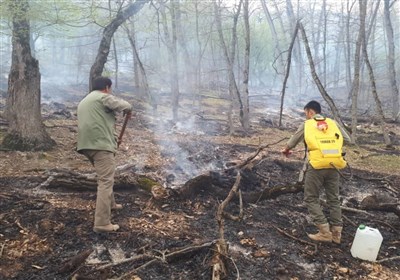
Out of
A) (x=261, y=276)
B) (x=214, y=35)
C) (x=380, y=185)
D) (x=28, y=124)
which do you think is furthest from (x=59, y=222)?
(x=214, y=35)

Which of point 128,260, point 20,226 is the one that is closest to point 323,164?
point 128,260

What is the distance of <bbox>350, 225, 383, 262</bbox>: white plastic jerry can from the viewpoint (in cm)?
424

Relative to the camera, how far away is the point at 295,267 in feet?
13.2

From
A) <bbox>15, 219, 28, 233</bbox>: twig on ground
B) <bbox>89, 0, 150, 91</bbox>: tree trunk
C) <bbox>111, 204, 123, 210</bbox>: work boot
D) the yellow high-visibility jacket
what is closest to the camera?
<bbox>15, 219, 28, 233</bbox>: twig on ground

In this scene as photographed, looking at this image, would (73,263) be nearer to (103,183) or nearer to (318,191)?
(103,183)

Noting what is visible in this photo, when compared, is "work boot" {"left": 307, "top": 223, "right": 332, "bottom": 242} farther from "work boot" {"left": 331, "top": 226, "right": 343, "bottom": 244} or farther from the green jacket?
the green jacket

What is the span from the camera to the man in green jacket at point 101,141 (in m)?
4.50

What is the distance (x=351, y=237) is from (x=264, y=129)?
12.0m

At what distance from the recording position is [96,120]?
4.50m

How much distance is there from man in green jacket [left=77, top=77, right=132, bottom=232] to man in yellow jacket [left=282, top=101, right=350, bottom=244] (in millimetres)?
2497

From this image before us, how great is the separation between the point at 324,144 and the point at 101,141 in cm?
293

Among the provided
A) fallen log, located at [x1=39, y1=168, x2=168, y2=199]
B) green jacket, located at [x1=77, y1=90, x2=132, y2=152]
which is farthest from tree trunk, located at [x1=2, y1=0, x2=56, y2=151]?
green jacket, located at [x1=77, y1=90, x2=132, y2=152]

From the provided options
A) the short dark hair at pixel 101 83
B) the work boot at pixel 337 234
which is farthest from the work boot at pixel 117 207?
the work boot at pixel 337 234

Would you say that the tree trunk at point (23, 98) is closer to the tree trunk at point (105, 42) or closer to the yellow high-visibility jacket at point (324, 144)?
the tree trunk at point (105, 42)
